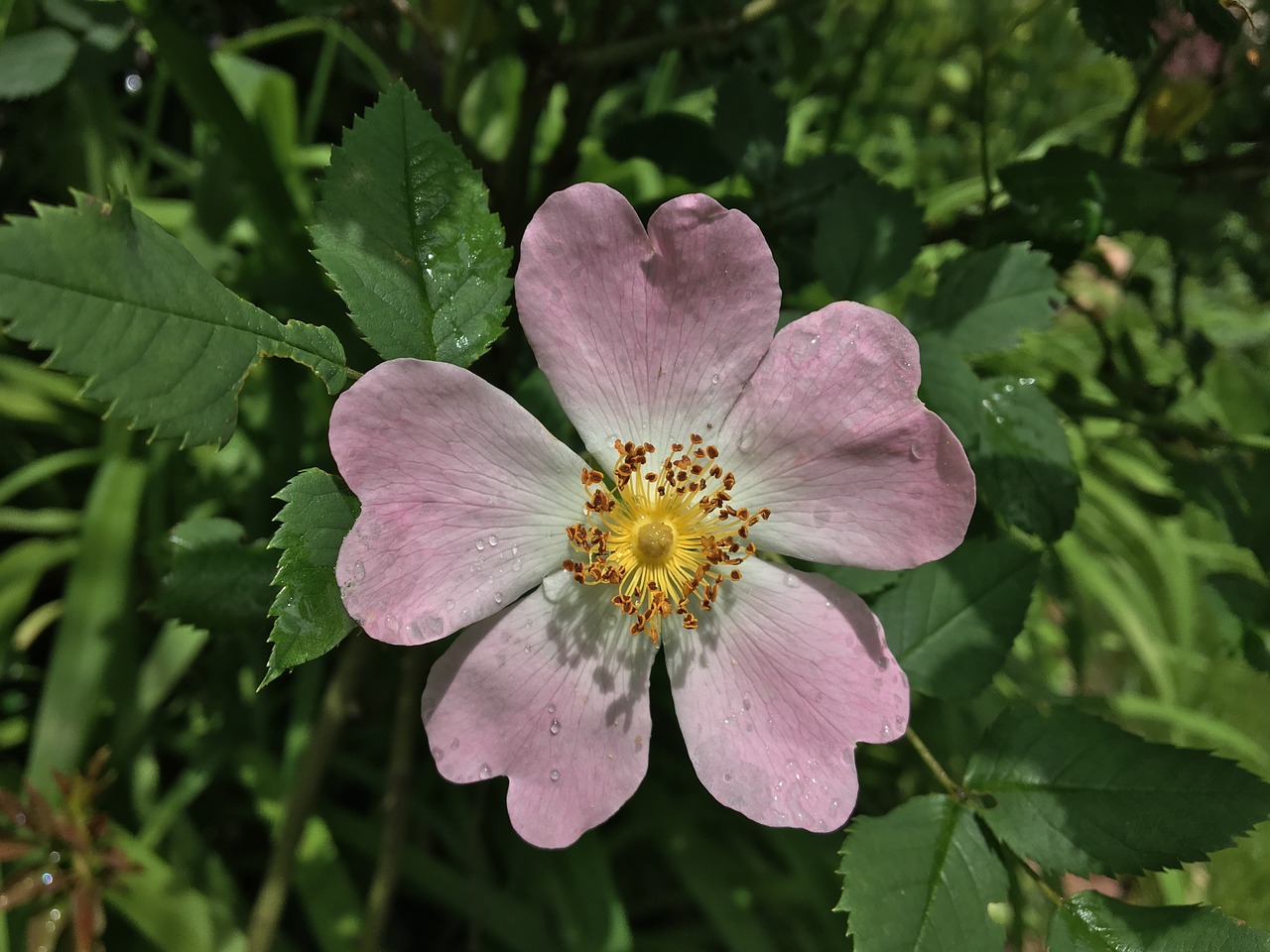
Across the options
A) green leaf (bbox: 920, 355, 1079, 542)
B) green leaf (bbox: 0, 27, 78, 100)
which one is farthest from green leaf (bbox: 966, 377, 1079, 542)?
green leaf (bbox: 0, 27, 78, 100)

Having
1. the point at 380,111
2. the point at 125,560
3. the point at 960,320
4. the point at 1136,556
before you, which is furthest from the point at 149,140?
the point at 1136,556

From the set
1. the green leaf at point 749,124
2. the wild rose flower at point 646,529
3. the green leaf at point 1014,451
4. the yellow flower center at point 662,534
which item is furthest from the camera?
the green leaf at point 749,124

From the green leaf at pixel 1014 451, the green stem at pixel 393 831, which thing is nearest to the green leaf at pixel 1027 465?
the green leaf at pixel 1014 451

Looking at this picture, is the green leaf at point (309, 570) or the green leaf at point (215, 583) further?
the green leaf at point (215, 583)

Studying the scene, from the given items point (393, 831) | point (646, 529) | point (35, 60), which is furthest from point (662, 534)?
point (35, 60)

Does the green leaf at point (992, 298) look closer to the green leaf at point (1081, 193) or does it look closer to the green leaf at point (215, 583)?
the green leaf at point (1081, 193)

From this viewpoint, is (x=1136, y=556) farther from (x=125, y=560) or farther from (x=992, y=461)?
(x=125, y=560)

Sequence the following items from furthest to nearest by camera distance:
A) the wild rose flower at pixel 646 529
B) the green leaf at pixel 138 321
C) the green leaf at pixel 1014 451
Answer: the green leaf at pixel 1014 451 → the wild rose flower at pixel 646 529 → the green leaf at pixel 138 321

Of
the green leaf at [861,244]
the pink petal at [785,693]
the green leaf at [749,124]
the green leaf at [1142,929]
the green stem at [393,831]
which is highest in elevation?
the green leaf at [749,124]
